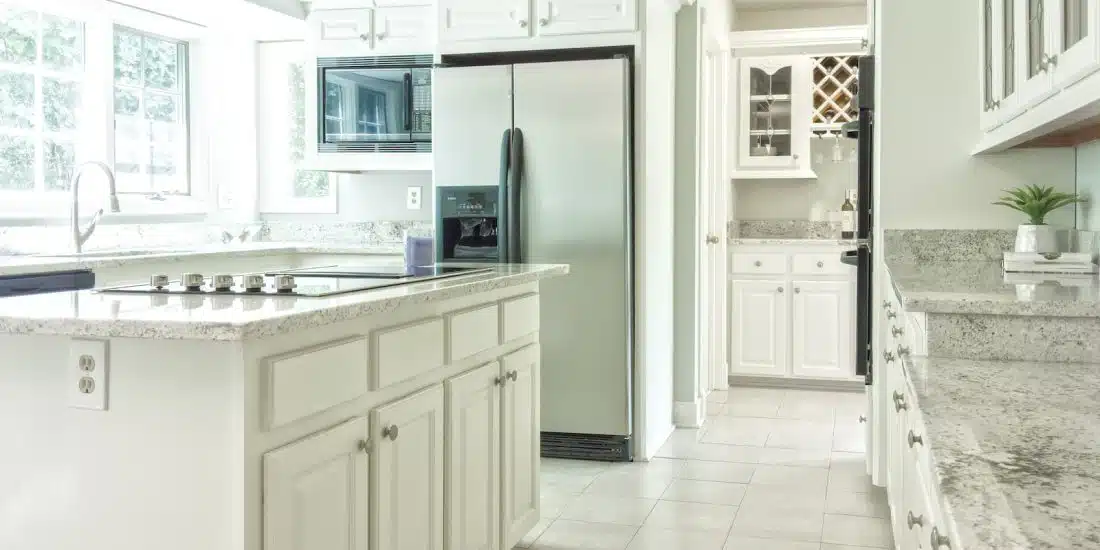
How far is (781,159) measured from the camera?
21.1ft

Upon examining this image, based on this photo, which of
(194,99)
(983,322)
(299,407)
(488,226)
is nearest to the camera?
(299,407)

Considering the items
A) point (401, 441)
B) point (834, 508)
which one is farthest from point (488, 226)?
point (401, 441)

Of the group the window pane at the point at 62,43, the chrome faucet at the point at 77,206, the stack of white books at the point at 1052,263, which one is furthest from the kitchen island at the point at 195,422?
the window pane at the point at 62,43

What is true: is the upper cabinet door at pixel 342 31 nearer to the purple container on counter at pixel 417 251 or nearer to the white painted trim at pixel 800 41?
the purple container on counter at pixel 417 251

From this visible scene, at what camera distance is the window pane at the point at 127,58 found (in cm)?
484

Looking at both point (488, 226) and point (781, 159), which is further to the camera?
point (781, 159)

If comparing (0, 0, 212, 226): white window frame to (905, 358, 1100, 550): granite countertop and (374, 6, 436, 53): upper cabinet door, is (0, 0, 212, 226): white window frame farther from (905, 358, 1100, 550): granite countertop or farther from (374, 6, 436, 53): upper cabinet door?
(905, 358, 1100, 550): granite countertop

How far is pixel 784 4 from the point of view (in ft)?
22.0

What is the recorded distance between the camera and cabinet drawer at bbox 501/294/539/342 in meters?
2.89

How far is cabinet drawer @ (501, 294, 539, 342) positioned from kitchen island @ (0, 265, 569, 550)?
779 millimetres

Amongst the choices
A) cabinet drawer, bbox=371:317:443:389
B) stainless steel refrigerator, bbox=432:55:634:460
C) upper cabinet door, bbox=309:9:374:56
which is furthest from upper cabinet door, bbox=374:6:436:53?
cabinet drawer, bbox=371:317:443:389

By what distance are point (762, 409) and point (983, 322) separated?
367cm

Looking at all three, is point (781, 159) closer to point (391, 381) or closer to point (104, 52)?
point (104, 52)

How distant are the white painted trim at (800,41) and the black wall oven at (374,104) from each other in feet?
7.91
